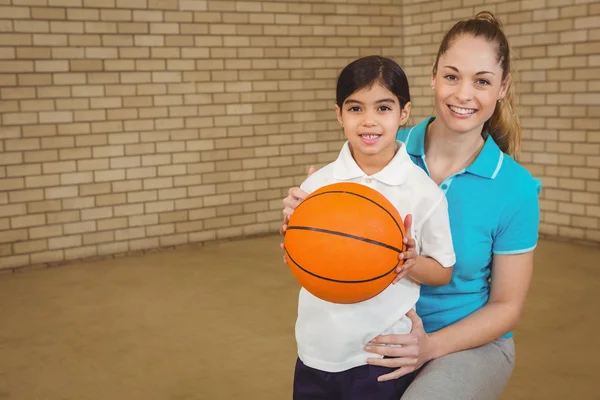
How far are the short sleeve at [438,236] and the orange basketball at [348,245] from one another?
141mm

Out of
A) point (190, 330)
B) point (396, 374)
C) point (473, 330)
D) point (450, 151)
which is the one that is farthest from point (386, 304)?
point (190, 330)

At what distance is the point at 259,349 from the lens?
3746 millimetres

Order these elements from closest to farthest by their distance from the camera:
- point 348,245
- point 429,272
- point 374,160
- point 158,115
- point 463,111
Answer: point 348,245 → point 429,272 → point 374,160 → point 463,111 → point 158,115

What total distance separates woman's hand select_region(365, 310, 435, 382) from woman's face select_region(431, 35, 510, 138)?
1.98ft

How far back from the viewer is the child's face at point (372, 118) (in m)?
1.72

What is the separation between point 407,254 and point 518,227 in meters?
0.50

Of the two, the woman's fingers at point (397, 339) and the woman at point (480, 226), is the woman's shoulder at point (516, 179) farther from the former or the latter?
the woman's fingers at point (397, 339)

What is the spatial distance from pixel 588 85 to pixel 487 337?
4784 millimetres

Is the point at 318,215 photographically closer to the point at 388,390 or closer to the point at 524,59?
the point at 388,390

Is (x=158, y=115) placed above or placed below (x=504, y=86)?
below

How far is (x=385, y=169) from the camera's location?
1754mm

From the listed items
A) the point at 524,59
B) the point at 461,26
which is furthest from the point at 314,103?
the point at 461,26

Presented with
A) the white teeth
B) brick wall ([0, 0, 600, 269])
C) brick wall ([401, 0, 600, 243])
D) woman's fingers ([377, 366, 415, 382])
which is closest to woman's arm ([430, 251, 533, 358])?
woman's fingers ([377, 366, 415, 382])

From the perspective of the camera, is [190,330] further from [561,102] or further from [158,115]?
[561,102]
